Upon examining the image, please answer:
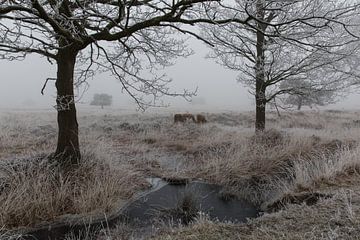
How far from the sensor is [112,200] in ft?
21.4

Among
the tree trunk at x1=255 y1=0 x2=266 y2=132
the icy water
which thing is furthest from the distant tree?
the icy water

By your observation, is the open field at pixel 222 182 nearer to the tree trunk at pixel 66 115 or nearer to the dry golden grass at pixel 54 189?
the dry golden grass at pixel 54 189

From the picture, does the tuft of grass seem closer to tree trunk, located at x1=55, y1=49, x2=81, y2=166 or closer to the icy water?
tree trunk, located at x1=55, y1=49, x2=81, y2=166

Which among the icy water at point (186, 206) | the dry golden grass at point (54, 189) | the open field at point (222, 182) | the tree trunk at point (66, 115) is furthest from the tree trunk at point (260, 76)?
the tree trunk at point (66, 115)

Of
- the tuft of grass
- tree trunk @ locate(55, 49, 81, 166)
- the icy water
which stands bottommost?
the icy water

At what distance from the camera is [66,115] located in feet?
22.9

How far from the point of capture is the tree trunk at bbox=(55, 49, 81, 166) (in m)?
6.87

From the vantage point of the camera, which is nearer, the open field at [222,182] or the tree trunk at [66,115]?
the open field at [222,182]

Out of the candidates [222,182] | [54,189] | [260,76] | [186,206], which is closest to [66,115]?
[54,189]

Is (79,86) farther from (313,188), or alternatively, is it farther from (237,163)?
(313,188)

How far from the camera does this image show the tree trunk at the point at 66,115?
6.87 metres

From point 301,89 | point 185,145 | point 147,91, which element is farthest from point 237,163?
point 301,89

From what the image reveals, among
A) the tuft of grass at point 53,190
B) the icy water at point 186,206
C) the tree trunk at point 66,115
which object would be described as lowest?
the icy water at point 186,206

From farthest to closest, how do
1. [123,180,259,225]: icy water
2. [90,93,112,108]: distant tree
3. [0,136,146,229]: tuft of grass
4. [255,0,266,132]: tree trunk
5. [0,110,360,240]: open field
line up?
[90,93,112,108]: distant tree, [255,0,266,132]: tree trunk, [123,180,259,225]: icy water, [0,136,146,229]: tuft of grass, [0,110,360,240]: open field
